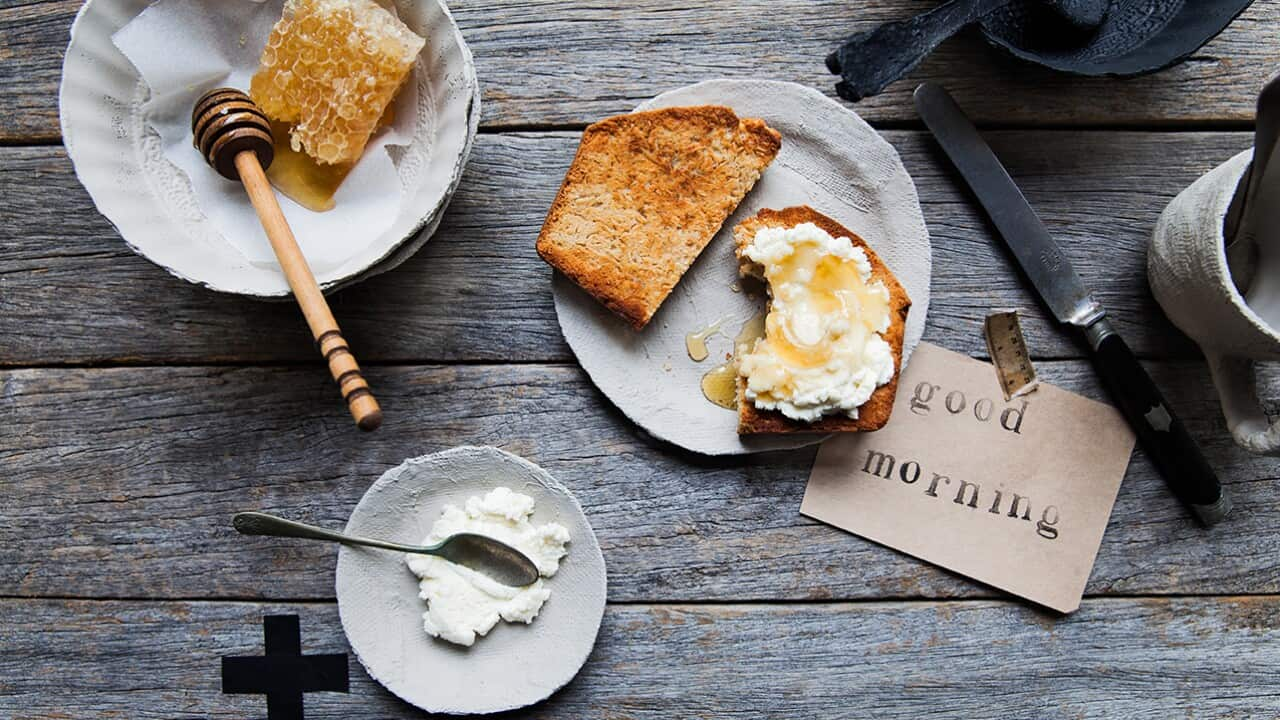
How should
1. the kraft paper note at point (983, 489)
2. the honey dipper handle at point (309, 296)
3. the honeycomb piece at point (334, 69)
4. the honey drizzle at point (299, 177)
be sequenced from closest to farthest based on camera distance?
the honey dipper handle at point (309, 296) < the honeycomb piece at point (334, 69) < the honey drizzle at point (299, 177) < the kraft paper note at point (983, 489)

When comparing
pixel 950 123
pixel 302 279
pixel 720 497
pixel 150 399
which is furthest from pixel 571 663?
pixel 950 123

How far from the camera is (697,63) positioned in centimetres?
144

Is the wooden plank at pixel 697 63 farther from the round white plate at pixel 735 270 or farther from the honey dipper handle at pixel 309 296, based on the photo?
the honey dipper handle at pixel 309 296

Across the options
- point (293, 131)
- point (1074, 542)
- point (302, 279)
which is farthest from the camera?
point (1074, 542)

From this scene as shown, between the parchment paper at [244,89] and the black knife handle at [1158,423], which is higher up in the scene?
the parchment paper at [244,89]

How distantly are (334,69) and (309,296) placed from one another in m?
0.33

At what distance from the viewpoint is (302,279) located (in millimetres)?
1165

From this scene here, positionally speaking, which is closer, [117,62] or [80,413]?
[117,62]

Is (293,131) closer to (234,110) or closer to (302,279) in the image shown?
(234,110)

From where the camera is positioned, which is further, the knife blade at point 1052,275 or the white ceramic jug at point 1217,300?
the knife blade at point 1052,275

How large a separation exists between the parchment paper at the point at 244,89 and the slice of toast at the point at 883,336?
0.55 metres

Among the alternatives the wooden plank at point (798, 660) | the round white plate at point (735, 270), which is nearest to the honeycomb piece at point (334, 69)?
the round white plate at point (735, 270)

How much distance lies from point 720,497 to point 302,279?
723mm

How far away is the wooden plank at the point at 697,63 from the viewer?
1.43m
